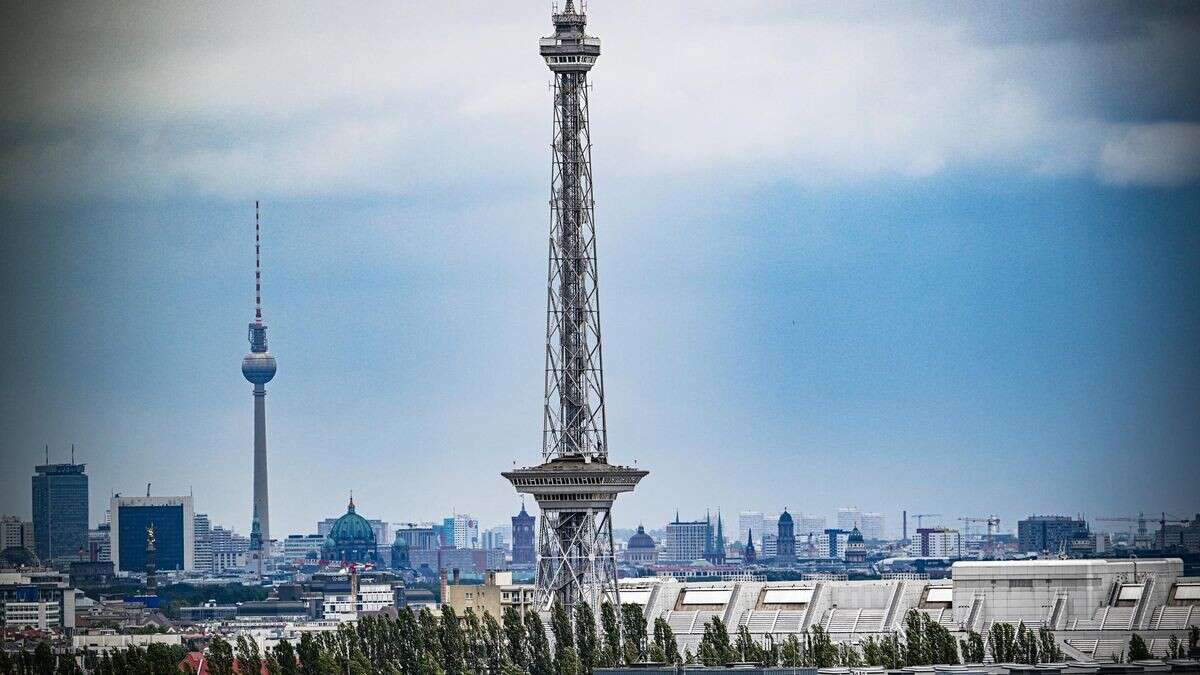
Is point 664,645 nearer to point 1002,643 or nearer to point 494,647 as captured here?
point 494,647

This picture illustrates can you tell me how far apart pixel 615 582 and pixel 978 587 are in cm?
1477

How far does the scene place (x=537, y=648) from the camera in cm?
11812

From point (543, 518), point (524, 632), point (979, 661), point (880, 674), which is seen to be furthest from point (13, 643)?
point (880, 674)

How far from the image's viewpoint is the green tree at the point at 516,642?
117500mm

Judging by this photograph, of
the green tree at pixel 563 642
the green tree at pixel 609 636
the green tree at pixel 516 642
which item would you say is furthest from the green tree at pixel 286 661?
the green tree at pixel 609 636

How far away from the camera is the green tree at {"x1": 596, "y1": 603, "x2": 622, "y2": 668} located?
369 feet

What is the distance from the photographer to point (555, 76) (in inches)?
5335

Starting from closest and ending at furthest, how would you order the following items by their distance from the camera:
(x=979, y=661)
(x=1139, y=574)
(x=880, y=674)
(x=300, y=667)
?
(x=880, y=674)
(x=979, y=661)
(x=300, y=667)
(x=1139, y=574)

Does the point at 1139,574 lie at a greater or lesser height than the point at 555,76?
lesser

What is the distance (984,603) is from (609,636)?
1764 cm

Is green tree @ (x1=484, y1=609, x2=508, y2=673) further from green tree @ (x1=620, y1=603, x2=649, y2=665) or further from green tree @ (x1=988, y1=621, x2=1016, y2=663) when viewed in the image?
green tree @ (x1=988, y1=621, x2=1016, y2=663)

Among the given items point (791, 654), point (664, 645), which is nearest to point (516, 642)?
point (664, 645)

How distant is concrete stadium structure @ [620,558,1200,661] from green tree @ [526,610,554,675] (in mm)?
12371

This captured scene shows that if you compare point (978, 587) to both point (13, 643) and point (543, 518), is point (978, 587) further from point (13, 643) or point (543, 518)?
point (13, 643)
